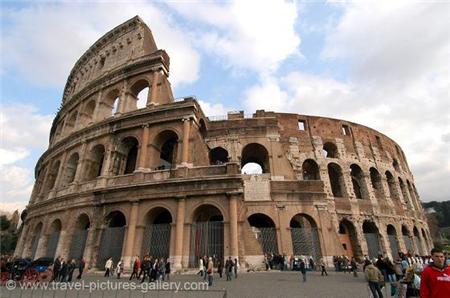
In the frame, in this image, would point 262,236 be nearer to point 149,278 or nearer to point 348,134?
point 149,278

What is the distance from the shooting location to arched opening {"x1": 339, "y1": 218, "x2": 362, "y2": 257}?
1875 centimetres

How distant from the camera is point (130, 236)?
1352 centimetres

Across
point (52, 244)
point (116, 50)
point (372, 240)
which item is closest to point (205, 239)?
point (52, 244)

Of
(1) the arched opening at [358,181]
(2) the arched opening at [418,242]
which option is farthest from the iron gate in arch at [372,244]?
(2) the arched opening at [418,242]

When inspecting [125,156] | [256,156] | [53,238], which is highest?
[256,156]

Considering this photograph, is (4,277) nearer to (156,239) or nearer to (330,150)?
(156,239)

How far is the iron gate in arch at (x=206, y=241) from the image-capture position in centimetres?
1282

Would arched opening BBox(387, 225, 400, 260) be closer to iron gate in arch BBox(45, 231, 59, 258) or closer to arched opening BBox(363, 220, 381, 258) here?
arched opening BBox(363, 220, 381, 258)

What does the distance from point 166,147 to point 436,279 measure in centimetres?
1718

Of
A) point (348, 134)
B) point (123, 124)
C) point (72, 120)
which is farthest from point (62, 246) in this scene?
point (348, 134)

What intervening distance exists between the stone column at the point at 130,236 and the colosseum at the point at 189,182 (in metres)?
0.05

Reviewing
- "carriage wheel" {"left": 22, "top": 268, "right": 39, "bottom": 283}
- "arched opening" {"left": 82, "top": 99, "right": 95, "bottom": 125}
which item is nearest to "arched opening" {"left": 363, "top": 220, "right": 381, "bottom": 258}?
"carriage wheel" {"left": 22, "top": 268, "right": 39, "bottom": 283}

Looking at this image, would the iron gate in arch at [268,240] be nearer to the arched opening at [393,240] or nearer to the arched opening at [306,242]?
the arched opening at [306,242]

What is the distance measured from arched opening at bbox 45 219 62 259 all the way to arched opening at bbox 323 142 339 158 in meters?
19.8
